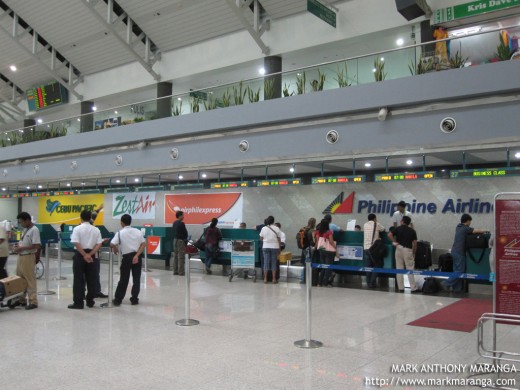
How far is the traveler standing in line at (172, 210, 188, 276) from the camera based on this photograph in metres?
13.1

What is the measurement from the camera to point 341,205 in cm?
1586

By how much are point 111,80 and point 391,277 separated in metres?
16.6

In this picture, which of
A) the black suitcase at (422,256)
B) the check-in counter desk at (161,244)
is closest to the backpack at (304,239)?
the black suitcase at (422,256)

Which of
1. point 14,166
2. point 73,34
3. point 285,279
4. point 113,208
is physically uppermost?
point 73,34

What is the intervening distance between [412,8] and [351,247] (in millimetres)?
6271

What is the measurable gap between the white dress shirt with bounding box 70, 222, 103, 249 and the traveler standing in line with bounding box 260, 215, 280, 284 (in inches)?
168

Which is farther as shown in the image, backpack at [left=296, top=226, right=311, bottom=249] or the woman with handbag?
backpack at [left=296, top=226, right=311, bottom=249]

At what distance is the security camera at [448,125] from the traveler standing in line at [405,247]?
6.50 ft

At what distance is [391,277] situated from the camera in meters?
11.4

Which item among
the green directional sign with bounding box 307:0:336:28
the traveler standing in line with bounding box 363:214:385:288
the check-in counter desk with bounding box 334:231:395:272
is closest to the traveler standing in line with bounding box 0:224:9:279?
the check-in counter desk with bounding box 334:231:395:272

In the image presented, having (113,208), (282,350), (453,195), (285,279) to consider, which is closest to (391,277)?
(285,279)

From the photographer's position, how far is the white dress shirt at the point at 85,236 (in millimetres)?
8016

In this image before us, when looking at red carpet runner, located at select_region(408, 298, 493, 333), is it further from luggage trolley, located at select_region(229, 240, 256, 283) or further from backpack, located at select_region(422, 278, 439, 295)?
luggage trolley, located at select_region(229, 240, 256, 283)

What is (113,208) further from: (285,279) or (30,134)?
(285,279)
